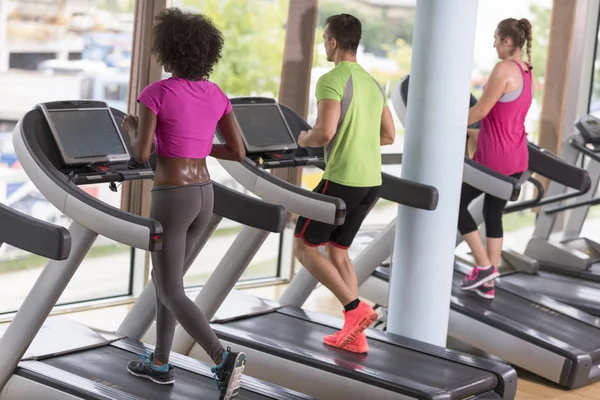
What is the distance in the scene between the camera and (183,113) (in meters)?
3.22

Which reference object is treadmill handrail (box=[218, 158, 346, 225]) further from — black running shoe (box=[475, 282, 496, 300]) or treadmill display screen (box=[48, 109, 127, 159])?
black running shoe (box=[475, 282, 496, 300])

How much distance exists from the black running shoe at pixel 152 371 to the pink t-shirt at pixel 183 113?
84cm

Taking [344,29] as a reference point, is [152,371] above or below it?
below

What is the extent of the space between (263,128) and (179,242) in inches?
45.6

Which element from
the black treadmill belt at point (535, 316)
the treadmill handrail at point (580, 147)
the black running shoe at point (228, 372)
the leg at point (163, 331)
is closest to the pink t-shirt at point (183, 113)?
the leg at point (163, 331)

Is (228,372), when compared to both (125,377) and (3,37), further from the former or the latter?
(3,37)

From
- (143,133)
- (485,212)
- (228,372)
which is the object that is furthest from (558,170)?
(143,133)

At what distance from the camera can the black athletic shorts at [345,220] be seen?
4004 millimetres

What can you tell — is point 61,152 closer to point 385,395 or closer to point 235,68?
point 385,395

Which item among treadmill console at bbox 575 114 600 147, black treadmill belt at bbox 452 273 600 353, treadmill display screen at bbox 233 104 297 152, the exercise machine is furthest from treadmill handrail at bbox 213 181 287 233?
treadmill console at bbox 575 114 600 147

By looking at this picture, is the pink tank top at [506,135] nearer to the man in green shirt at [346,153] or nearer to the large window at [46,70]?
the man in green shirt at [346,153]

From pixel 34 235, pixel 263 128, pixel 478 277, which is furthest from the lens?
pixel 478 277

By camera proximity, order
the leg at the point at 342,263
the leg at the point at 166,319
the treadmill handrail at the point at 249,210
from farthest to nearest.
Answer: the leg at the point at 342,263
the treadmill handrail at the point at 249,210
the leg at the point at 166,319

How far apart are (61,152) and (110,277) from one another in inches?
88.3
